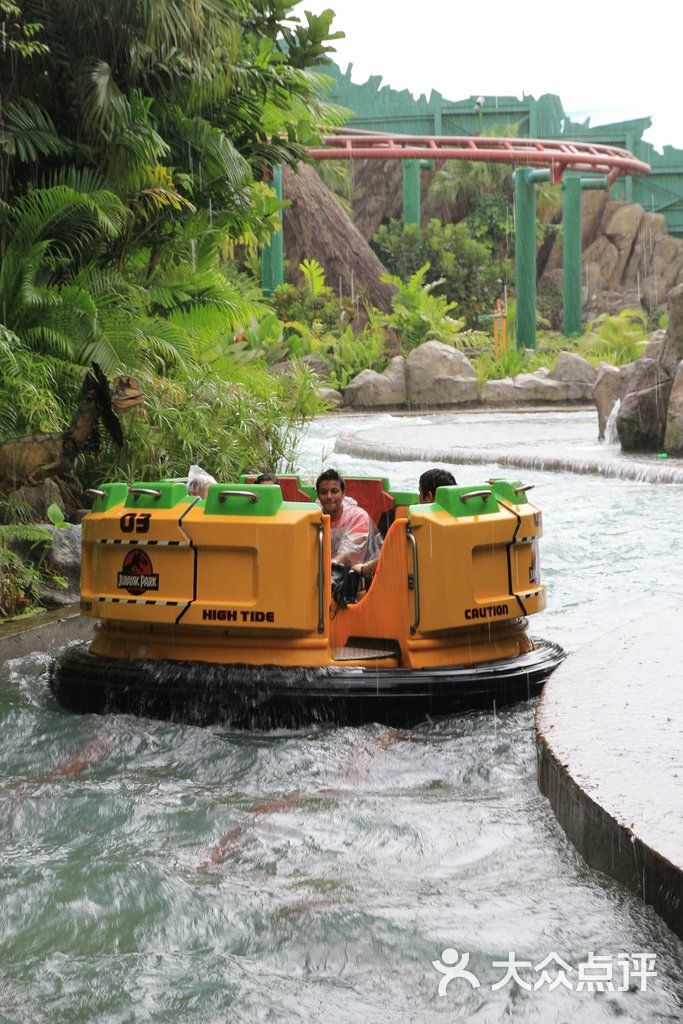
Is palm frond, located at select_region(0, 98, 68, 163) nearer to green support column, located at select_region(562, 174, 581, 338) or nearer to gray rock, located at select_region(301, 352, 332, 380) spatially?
gray rock, located at select_region(301, 352, 332, 380)

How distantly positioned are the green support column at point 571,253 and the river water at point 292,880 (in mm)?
30549

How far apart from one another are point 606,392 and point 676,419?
6.95 feet

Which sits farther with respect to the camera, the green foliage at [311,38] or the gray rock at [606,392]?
the gray rock at [606,392]

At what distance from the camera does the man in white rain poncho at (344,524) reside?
5.71 meters

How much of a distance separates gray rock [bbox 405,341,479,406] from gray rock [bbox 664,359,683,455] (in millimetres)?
10597

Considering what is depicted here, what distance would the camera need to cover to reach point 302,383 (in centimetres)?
1187

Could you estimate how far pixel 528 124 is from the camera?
4553 centimetres

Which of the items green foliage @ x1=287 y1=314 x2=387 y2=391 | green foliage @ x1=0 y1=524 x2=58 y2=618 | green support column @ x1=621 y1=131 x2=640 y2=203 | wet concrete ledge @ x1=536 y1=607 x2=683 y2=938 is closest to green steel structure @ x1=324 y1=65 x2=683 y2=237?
green support column @ x1=621 y1=131 x2=640 y2=203

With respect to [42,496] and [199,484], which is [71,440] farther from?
[199,484]

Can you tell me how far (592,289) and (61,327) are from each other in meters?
37.6

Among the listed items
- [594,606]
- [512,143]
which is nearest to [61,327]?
[594,606]

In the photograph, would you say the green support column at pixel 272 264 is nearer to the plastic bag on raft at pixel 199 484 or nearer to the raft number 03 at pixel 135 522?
the plastic bag on raft at pixel 199 484

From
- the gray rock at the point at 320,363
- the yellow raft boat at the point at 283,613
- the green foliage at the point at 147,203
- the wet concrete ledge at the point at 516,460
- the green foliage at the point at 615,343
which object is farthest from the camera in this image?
the green foliage at the point at 615,343

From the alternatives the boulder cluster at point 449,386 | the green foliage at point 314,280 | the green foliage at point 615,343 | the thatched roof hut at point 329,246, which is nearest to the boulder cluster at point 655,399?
the boulder cluster at point 449,386
